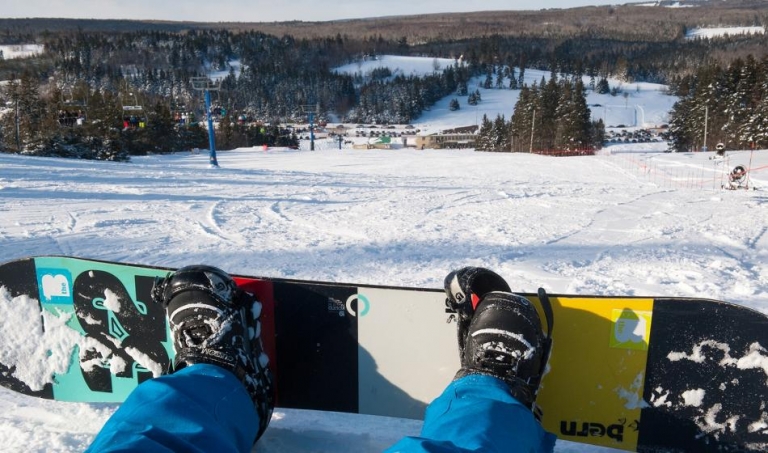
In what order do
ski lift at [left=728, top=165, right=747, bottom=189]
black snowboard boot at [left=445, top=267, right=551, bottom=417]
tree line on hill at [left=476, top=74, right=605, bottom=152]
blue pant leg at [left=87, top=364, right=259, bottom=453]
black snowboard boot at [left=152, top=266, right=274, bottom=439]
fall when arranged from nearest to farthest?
1. blue pant leg at [left=87, top=364, right=259, bottom=453]
2. black snowboard boot at [left=445, top=267, right=551, bottom=417]
3. black snowboard boot at [left=152, top=266, right=274, bottom=439]
4. ski lift at [left=728, top=165, right=747, bottom=189]
5. tree line on hill at [left=476, top=74, right=605, bottom=152]

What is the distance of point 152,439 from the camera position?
1248mm

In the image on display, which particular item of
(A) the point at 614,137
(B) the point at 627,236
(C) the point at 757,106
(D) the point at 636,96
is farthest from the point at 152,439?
(D) the point at 636,96

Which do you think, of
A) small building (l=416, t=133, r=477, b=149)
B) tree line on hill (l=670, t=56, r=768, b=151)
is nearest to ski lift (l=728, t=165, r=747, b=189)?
tree line on hill (l=670, t=56, r=768, b=151)

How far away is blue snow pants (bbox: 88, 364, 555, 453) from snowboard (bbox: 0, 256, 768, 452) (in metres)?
0.51

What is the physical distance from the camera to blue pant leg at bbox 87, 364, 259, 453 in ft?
4.10

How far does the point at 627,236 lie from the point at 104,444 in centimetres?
555

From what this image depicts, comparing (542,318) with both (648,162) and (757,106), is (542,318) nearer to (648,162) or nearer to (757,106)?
(648,162)

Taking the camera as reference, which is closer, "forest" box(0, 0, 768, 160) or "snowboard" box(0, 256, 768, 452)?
"snowboard" box(0, 256, 768, 452)

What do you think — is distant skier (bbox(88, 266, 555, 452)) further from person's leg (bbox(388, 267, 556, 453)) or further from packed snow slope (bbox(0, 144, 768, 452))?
packed snow slope (bbox(0, 144, 768, 452))

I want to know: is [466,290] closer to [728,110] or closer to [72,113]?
[728,110]

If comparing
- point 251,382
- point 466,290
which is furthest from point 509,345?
point 251,382

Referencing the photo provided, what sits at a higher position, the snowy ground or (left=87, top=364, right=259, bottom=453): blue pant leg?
(left=87, top=364, right=259, bottom=453): blue pant leg

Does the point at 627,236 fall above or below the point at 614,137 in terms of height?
above

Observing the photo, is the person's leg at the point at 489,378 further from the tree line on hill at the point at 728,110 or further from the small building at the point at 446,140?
the small building at the point at 446,140
